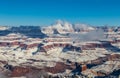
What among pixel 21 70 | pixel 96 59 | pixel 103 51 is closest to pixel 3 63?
pixel 21 70

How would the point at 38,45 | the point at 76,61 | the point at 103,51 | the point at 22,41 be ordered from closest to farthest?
the point at 76,61
the point at 103,51
the point at 38,45
the point at 22,41

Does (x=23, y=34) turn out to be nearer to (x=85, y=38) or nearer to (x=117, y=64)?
(x=85, y=38)

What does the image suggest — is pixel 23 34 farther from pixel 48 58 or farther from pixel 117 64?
pixel 117 64

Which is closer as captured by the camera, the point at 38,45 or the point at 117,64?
the point at 117,64

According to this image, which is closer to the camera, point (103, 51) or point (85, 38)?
point (103, 51)

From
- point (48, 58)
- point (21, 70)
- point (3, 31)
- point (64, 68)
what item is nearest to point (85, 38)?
point (3, 31)

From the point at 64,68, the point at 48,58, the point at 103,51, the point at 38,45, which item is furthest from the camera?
the point at 38,45

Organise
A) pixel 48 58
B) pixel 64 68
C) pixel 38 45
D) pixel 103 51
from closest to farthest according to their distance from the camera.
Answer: pixel 64 68 → pixel 48 58 → pixel 103 51 → pixel 38 45
